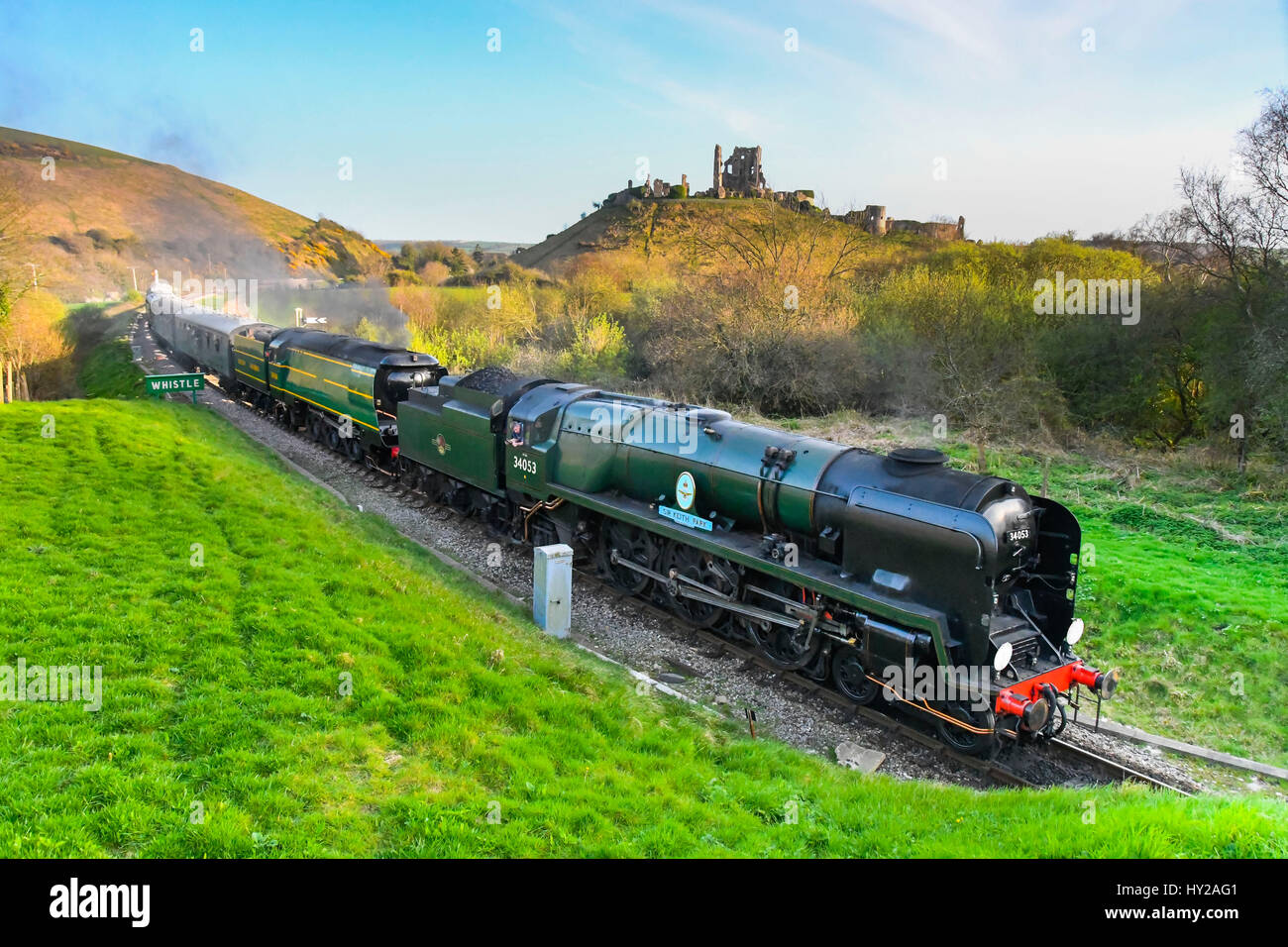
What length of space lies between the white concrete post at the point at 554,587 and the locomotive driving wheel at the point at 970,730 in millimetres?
5452

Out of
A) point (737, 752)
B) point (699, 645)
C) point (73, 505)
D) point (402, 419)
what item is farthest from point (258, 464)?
point (737, 752)

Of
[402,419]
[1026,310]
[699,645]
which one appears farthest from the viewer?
[1026,310]

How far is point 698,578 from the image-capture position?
36.4 feet

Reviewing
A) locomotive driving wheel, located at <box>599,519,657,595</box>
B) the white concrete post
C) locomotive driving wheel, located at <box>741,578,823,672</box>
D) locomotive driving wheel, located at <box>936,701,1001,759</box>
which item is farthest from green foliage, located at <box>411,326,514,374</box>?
locomotive driving wheel, located at <box>936,701,1001,759</box>

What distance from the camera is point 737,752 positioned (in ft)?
24.8

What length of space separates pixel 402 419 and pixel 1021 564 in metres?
13.9

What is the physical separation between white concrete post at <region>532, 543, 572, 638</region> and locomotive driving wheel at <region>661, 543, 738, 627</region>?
159cm

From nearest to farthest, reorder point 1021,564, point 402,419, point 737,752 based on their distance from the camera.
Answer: point 737,752, point 1021,564, point 402,419

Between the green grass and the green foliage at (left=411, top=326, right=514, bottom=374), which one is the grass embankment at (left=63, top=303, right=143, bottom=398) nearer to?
the green foliage at (left=411, top=326, right=514, bottom=374)

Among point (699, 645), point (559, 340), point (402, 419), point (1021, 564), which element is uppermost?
point (559, 340)

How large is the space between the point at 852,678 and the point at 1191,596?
6.94 meters

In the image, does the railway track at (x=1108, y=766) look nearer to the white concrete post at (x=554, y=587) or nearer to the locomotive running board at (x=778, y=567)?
the locomotive running board at (x=778, y=567)

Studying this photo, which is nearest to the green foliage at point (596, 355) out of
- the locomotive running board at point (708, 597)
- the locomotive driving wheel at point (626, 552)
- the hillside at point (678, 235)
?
the hillside at point (678, 235)

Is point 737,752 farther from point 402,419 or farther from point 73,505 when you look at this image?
point 402,419
